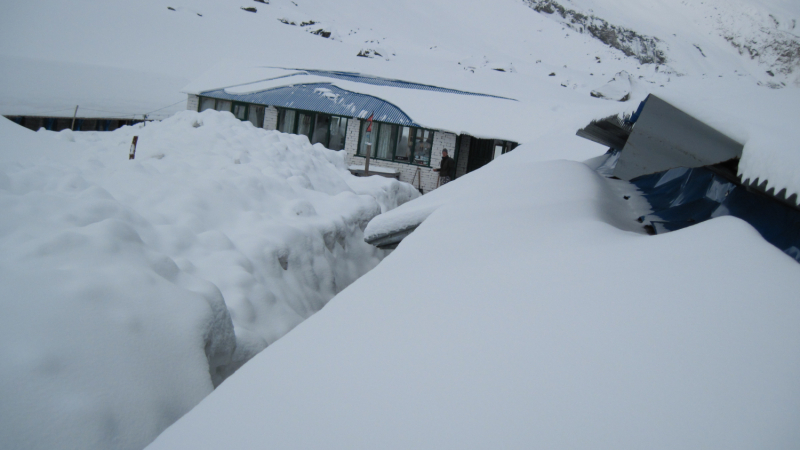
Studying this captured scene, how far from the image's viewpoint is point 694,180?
118 inches

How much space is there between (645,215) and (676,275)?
1.99 m

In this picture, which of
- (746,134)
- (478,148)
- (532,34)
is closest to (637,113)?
(746,134)

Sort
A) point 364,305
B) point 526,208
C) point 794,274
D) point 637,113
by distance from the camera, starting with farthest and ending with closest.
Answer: point 637,113
point 526,208
point 364,305
point 794,274

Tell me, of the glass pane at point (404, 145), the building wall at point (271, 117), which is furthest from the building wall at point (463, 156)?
the building wall at point (271, 117)

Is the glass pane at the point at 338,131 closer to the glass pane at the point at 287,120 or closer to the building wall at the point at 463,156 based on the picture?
the glass pane at the point at 287,120

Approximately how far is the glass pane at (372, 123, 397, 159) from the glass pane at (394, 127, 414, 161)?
0.68 feet

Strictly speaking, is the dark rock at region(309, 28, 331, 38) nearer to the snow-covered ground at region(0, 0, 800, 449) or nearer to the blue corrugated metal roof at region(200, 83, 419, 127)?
the blue corrugated metal roof at region(200, 83, 419, 127)

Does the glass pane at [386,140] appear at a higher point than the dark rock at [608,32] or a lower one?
lower

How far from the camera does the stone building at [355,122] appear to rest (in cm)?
1608

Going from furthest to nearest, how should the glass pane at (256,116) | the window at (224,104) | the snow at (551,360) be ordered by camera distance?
the window at (224,104)
the glass pane at (256,116)
the snow at (551,360)

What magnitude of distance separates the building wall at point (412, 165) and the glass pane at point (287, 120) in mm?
2130

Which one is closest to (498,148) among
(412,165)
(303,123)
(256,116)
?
(412,165)

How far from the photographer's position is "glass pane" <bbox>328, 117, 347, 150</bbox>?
16.6 meters

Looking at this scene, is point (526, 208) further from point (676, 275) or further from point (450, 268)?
point (676, 275)
